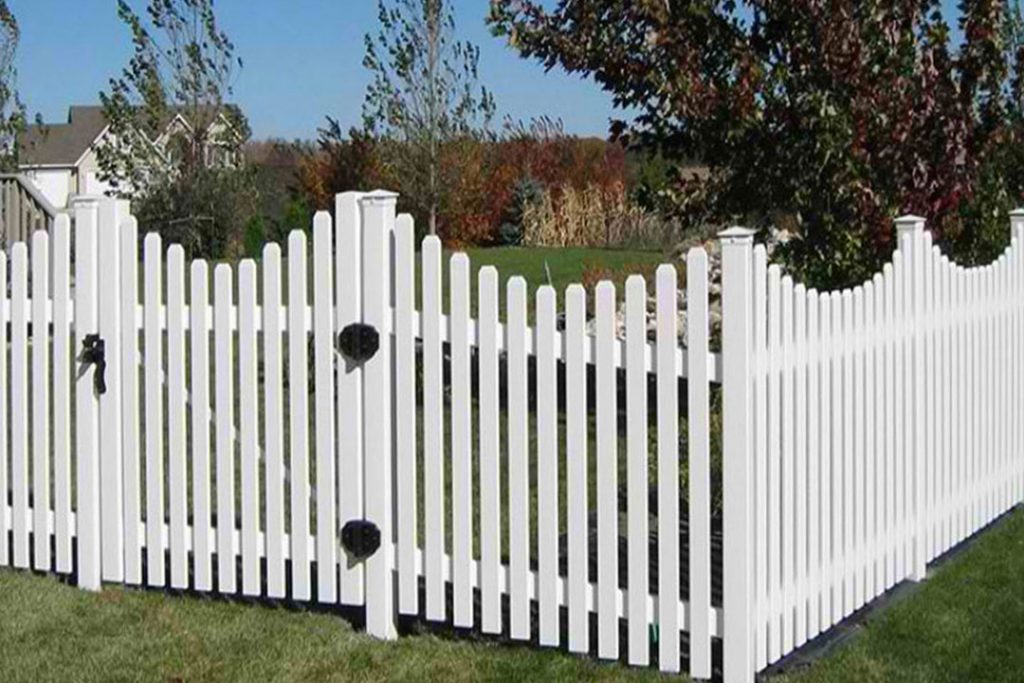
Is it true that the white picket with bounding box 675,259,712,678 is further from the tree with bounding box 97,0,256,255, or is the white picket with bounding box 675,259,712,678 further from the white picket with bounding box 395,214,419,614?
the tree with bounding box 97,0,256,255

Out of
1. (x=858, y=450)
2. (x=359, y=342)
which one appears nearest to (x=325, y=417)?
(x=359, y=342)

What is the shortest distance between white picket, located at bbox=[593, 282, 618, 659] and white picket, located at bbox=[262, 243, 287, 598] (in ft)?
4.54

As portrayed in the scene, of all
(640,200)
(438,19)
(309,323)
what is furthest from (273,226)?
(309,323)

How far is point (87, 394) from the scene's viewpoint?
6.78 meters

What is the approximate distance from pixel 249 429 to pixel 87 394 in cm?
82

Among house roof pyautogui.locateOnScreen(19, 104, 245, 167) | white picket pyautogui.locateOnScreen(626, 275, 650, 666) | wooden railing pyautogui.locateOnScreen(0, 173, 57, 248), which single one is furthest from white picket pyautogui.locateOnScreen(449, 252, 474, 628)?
house roof pyautogui.locateOnScreen(19, 104, 245, 167)

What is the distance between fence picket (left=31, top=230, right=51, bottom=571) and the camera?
6.92 meters

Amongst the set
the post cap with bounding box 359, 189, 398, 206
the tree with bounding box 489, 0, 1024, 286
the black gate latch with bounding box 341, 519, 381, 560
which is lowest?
the black gate latch with bounding box 341, 519, 381, 560

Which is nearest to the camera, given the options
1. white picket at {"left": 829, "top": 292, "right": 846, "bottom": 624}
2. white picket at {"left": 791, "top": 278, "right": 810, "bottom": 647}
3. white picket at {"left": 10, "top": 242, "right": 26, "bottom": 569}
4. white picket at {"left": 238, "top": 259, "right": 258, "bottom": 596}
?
white picket at {"left": 791, "top": 278, "right": 810, "bottom": 647}

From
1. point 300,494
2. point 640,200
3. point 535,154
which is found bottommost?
point 300,494

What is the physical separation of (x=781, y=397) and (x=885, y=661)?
109cm

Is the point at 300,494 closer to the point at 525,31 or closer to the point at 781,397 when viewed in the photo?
the point at 781,397

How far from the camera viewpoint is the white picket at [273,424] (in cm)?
634

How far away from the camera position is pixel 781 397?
5766 millimetres
